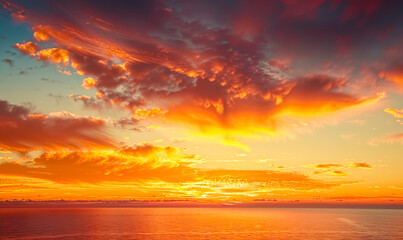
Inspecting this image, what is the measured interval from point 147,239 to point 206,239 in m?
21.5

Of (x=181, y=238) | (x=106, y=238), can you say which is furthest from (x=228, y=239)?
(x=106, y=238)

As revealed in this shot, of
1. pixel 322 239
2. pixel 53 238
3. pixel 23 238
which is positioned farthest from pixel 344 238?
pixel 23 238

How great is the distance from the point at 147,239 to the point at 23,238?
145 feet

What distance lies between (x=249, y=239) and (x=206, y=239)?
15.8 metres

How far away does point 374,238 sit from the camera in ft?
400

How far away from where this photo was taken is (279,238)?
118 m

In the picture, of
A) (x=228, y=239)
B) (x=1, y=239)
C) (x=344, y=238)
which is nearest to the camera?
(x=1, y=239)

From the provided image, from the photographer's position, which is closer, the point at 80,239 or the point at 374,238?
the point at 80,239

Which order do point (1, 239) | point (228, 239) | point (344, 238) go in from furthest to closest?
point (344, 238), point (228, 239), point (1, 239)

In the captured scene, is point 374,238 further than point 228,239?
Yes

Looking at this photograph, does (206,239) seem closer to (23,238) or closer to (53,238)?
(53,238)

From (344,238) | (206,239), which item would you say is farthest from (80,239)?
(344,238)

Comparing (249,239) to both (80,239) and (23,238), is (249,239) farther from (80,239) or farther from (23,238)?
(23,238)

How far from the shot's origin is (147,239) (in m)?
112
